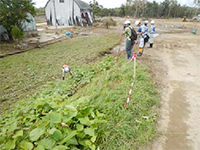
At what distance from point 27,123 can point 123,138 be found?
2.12 meters

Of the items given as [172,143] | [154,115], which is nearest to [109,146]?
[172,143]

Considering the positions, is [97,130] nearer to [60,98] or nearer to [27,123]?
[27,123]

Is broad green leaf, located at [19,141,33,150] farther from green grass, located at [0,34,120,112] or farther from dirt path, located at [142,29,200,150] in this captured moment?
green grass, located at [0,34,120,112]

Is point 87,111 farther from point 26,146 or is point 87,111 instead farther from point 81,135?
point 26,146

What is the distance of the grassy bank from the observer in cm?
228

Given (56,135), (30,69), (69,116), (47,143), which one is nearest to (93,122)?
(69,116)

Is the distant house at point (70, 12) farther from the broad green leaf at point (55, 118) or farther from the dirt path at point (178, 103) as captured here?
the broad green leaf at point (55, 118)

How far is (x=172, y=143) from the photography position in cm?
271

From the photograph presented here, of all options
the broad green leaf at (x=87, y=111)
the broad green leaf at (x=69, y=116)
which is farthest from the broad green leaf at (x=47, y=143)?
A: the broad green leaf at (x=87, y=111)

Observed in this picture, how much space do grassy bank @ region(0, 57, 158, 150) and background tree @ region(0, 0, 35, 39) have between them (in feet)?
32.3

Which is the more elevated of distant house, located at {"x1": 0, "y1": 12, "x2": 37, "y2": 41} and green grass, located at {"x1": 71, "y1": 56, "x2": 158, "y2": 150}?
distant house, located at {"x1": 0, "y1": 12, "x2": 37, "y2": 41}

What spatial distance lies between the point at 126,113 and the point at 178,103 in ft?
5.94

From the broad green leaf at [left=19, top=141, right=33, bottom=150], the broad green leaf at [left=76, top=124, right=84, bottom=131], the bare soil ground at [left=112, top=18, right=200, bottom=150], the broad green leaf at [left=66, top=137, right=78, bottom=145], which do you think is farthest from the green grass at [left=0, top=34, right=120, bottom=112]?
the bare soil ground at [left=112, top=18, right=200, bottom=150]

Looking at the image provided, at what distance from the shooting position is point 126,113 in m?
3.27
